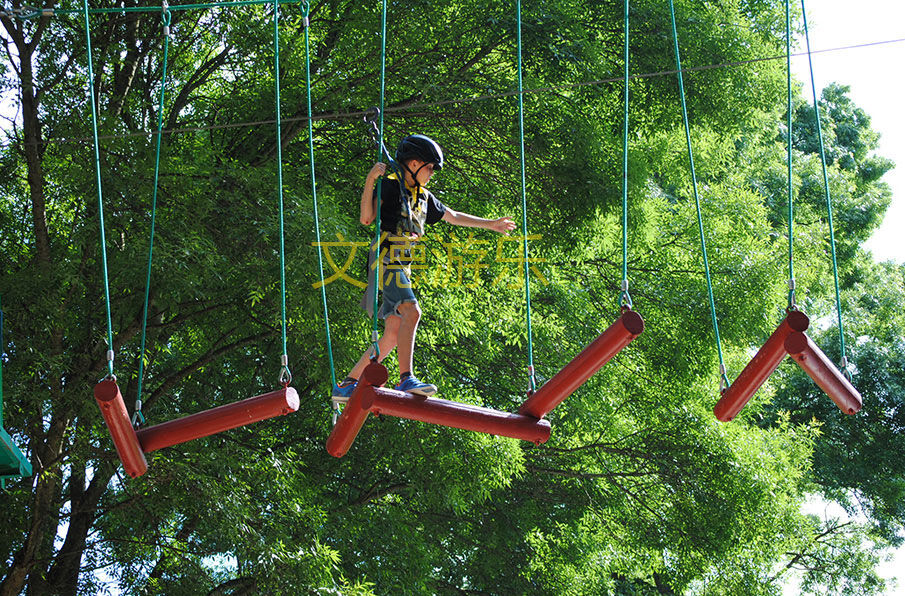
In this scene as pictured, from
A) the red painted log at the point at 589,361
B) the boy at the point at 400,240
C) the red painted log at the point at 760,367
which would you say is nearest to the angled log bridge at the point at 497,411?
the red painted log at the point at 589,361

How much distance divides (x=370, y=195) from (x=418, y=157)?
1.00 feet

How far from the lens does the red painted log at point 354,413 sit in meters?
4.20

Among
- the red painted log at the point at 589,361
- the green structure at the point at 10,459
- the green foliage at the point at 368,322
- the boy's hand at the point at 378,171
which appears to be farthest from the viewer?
the green foliage at the point at 368,322

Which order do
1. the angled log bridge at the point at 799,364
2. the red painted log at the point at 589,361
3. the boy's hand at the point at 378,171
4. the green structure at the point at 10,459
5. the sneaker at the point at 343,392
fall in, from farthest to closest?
the green structure at the point at 10,459 → the sneaker at the point at 343,392 → the boy's hand at the point at 378,171 → the angled log bridge at the point at 799,364 → the red painted log at the point at 589,361

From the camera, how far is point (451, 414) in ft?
14.1

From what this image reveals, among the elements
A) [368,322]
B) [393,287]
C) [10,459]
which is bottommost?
[10,459]

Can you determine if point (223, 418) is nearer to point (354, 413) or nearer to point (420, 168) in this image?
point (354, 413)

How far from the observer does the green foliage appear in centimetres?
747

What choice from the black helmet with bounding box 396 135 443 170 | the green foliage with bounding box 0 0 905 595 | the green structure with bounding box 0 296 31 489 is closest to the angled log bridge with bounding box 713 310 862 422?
the black helmet with bounding box 396 135 443 170

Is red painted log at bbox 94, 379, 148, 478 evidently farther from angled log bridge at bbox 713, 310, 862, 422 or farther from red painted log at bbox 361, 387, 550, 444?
angled log bridge at bbox 713, 310, 862, 422

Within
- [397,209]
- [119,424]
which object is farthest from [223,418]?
[397,209]

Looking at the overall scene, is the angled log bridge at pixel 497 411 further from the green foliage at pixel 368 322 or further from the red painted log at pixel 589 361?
the green foliage at pixel 368 322

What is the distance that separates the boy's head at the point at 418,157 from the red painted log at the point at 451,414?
3.47 feet

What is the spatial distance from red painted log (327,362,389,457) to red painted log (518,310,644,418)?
2.12 ft
